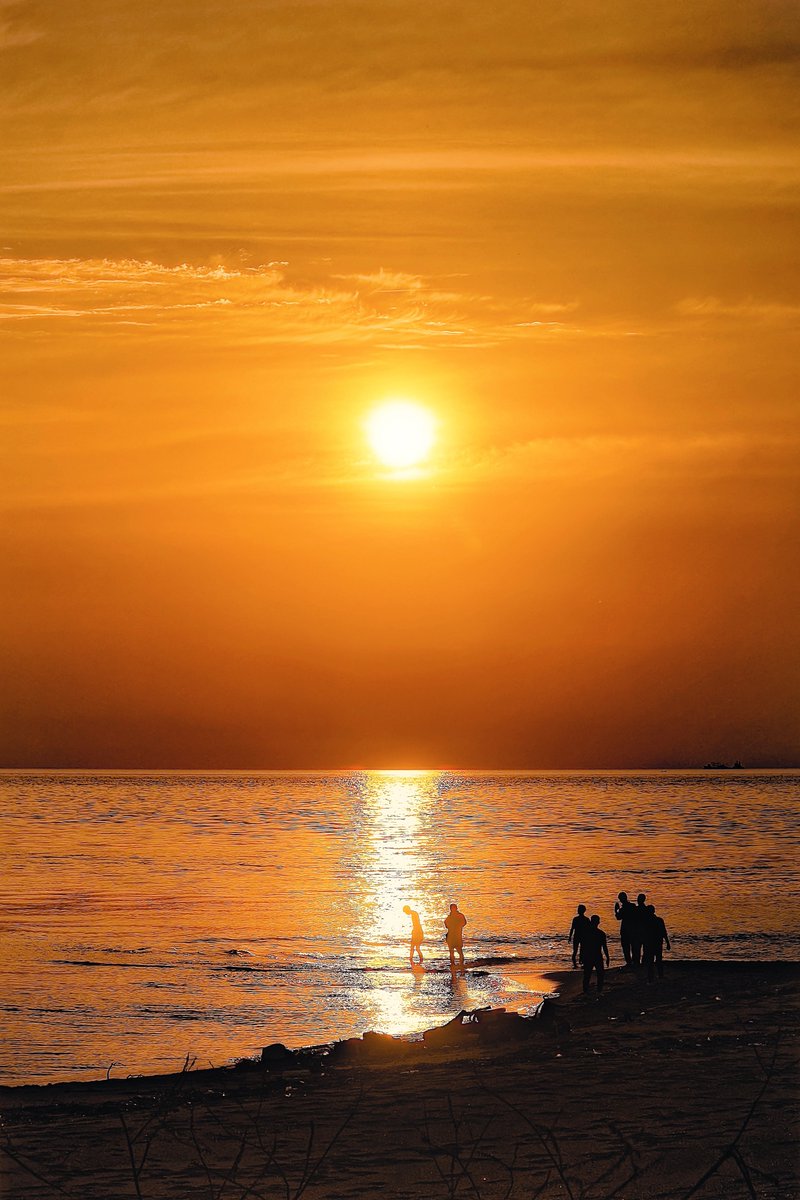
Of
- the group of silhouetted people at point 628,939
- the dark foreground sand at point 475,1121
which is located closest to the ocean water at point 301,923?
the group of silhouetted people at point 628,939

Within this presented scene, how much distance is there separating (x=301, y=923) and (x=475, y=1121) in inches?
1386

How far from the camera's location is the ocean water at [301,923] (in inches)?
1096

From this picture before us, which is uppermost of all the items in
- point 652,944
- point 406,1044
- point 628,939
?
point 628,939

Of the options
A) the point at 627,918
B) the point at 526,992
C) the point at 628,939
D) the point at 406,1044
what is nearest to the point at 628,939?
the point at 628,939

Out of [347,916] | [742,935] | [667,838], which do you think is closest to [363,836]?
[667,838]

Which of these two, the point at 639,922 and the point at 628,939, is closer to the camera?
the point at 639,922

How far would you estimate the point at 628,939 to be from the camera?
3012 cm

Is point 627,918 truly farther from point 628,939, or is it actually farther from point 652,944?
point 652,944

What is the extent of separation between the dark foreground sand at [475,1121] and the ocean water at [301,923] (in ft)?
17.1

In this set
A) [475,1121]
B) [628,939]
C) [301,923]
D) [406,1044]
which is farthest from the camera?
[301,923]

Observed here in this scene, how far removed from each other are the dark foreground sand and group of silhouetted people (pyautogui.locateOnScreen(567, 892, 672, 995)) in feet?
13.8

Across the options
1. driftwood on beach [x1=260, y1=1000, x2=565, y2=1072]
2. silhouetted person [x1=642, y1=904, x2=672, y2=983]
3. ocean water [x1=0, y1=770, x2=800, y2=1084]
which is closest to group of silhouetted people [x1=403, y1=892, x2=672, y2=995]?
silhouetted person [x1=642, y1=904, x2=672, y2=983]

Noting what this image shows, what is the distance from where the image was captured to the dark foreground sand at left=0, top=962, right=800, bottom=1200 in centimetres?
1241

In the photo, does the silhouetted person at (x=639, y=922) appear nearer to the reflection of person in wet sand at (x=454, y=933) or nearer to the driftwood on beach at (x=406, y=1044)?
the driftwood on beach at (x=406, y=1044)
